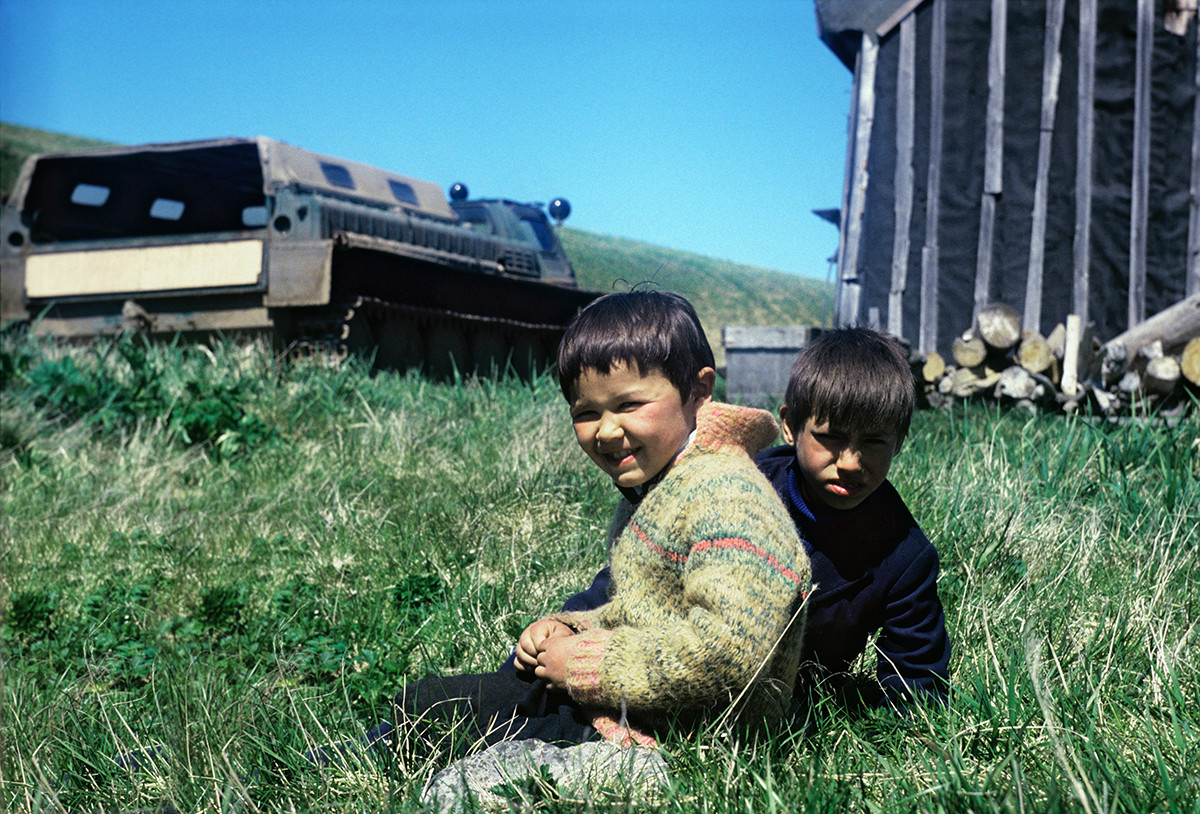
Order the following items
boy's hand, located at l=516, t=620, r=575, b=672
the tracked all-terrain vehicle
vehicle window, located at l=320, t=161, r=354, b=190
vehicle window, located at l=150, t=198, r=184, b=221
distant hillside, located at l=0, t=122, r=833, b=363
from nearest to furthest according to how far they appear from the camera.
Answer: boy's hand, located at l=516, t=620, r=575, b=672 → the tracked all-terrain vehicle → vehicle window, located at l=150, t=198, r=184, b=221 → vehicle window, located at l=320, t=161, r=354, b=190 → distant hillside, located at l=0, t=122, r=833, b=363

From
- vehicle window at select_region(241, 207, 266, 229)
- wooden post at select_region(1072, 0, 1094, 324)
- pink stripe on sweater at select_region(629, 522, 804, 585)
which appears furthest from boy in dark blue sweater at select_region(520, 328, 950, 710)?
vehicle window at select_region(241, 207, 266, 229)

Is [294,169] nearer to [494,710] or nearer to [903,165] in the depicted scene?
[903,165]

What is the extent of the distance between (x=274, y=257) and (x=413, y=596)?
6.61 meters

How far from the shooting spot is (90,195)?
10.7 m

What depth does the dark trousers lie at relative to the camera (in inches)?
75.7

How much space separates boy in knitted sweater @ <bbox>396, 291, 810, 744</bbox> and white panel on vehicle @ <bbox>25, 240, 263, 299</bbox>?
26.1 ft

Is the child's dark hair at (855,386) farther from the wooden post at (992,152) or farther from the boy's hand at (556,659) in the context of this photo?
the wooden post at (992,152)

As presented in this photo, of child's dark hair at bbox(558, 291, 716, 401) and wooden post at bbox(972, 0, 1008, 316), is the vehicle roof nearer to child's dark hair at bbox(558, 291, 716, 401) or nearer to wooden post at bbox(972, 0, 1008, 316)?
wooden post at bbox(972, 0, 1008, 316)

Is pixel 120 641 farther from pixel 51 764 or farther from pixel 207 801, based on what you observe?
pixel 207 801

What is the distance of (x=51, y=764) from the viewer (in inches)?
84.1

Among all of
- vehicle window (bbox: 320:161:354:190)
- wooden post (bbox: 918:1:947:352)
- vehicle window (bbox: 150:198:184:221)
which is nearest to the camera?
wooden post (bbox: 918:1:947:352)

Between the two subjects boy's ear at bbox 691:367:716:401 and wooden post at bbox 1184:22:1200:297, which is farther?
wooden post at bbox 1184:22:1200:297

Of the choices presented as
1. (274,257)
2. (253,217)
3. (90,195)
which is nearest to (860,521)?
(274,257)

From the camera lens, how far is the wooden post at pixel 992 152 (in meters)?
7.10
